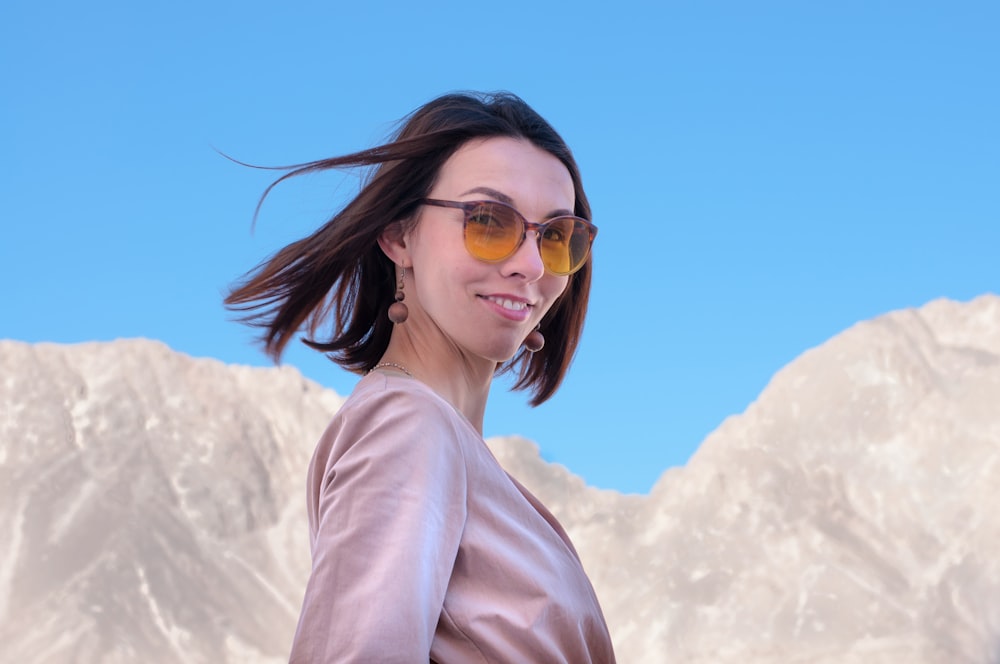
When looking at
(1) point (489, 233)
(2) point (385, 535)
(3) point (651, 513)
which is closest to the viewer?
(2) point (385, 535)

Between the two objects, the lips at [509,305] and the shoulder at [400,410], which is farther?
the lips at [509,305]

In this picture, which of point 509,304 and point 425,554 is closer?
point 425,554

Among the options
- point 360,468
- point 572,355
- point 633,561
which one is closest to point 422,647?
point 360,468

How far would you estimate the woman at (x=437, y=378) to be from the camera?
59.4 inches

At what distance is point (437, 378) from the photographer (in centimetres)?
204

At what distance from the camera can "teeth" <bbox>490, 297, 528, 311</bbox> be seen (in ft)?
6.53

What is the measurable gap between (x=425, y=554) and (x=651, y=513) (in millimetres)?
29827

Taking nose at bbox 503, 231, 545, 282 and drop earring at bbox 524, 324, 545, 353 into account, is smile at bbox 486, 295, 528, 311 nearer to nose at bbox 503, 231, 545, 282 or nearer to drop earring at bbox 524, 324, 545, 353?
nose at bbox 503, 231, 545, 282

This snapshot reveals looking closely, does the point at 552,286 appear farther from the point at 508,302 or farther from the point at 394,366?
the point at 394,366

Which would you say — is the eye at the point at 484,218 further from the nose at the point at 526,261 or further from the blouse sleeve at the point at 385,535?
the blouse sleeve at the point at 385,535

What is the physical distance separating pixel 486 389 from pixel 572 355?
1.73 feet

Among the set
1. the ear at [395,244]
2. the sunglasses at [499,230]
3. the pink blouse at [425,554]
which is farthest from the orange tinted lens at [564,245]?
the pink blouse at [425,554]

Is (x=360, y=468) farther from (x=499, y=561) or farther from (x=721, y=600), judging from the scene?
(x=721, y=600)

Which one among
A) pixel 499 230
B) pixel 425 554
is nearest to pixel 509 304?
pixel 499 230
